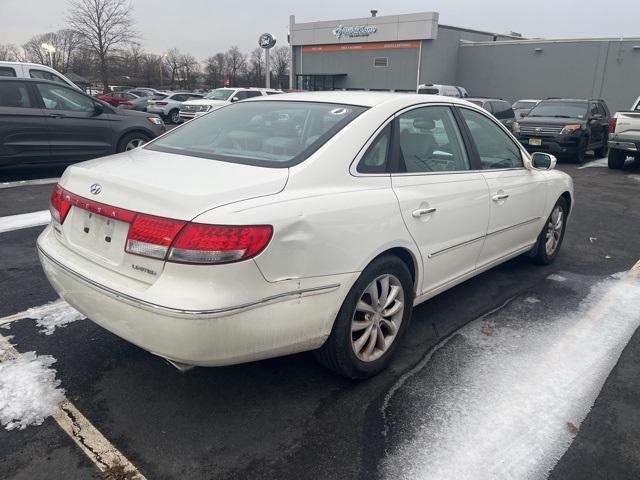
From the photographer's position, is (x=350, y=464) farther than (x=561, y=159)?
No

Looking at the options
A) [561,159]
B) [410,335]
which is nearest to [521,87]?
[561,159]

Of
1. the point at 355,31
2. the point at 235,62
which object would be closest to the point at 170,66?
the point at 235,62

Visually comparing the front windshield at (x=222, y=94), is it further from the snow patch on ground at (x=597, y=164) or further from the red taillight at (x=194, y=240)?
the red taillight at (x=194, y=240)

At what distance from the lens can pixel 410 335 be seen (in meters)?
3.60

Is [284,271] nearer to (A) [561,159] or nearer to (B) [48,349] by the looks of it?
(B) [48,349]

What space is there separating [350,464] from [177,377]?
1.16 m

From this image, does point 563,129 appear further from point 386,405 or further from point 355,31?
point 355,31

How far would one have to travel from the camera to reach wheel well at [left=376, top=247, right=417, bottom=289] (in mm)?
2969

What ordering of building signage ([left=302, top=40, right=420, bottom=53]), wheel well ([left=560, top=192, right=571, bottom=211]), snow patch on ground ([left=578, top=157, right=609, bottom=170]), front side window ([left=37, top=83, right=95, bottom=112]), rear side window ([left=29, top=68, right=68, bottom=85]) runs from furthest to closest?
building signage ([left=302, top=40, right=420, bottom=53]) → snow patch on ground ([left=578, top=157, right=609, bottom=170]) → rear side window ([left=29, top=68, right=68, bottom=85]) → front side window ([left=37, top=83, right=95, bottom=112]) → wheel well ([left=560, top=192, right=571, bottom=211])

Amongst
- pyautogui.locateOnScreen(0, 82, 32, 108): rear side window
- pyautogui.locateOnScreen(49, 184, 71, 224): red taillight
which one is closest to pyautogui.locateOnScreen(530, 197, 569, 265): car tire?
pyautogui.locateOnScreen(49, 184, 71, 224): red taillight

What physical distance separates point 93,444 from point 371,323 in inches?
59.0

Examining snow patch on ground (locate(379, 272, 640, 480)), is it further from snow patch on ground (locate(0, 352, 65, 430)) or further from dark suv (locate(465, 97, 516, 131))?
dark suv (locate(465, 97, 516, 131))

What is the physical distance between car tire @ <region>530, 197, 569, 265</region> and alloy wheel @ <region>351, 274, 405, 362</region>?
241cm

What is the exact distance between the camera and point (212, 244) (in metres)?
2.21
